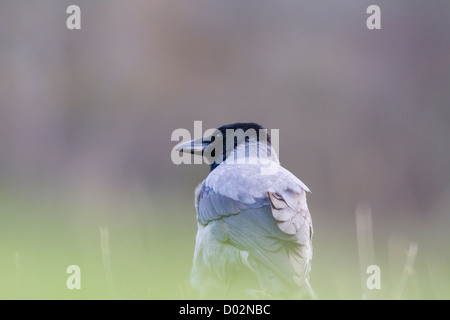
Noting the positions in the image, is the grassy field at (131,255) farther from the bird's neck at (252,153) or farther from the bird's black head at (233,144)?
the bird's neck at (252,153)

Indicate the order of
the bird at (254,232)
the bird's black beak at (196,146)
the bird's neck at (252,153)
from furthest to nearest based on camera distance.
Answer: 1. the bird's black beak at (196,146)
2. the bird's neck at (252,153)
3. the bird at (254,232)

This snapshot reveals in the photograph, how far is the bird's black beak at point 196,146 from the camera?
4.71 m

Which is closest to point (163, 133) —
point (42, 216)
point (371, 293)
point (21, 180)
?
point (21, 180)

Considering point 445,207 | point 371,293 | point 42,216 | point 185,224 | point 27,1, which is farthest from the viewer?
point 27,1

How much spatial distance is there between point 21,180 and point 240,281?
5.64 meters

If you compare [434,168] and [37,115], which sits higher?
[37,115]

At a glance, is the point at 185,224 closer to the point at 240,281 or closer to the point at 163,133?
the point at 240,281

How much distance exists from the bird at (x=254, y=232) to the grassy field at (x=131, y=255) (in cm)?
18

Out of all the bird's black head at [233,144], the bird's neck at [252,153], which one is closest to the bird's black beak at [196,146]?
the bird's black head at [233,144]

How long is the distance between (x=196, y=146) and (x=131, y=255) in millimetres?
1039

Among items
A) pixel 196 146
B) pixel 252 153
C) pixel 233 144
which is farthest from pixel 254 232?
pixel 196 146

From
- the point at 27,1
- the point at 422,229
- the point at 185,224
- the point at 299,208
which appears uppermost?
the point at 27,1

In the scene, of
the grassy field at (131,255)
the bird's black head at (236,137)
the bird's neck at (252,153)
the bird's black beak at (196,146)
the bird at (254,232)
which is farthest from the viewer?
the bird's black beak at (196,146)

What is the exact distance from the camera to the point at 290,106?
10555 millimetres
